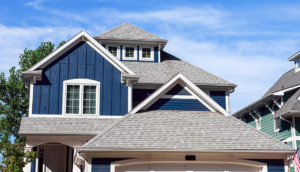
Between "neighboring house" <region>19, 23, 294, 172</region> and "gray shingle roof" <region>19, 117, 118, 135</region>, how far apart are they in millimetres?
45

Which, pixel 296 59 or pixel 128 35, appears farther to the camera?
pixel 296 59

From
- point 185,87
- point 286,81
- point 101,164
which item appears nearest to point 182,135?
point 185,87

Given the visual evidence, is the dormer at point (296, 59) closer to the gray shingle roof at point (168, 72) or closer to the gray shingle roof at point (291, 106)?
the gray shingle roof at point (291, 106)

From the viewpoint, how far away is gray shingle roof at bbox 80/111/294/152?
14733mm

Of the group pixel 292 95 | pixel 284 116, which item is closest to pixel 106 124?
pixel 284 116

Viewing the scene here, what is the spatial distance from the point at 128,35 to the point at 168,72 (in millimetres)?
4033

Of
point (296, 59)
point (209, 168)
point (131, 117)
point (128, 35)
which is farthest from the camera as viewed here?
point (296, 59)

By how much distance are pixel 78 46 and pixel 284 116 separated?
13.2 metres

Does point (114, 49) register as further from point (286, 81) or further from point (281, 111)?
point (286, 81)

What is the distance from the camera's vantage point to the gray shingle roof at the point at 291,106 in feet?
81.4

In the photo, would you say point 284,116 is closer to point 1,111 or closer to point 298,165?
point 298,165

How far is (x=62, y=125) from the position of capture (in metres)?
19.5

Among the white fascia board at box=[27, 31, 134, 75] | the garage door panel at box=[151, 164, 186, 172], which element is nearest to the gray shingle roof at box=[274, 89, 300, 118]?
the white fascia board at box=[27, 31, 134, 75]

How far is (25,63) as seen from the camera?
42.2 meters
